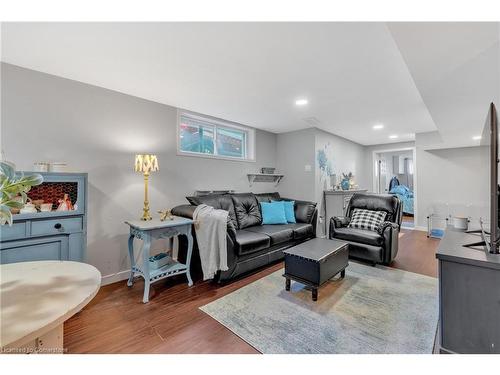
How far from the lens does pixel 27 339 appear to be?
600mm

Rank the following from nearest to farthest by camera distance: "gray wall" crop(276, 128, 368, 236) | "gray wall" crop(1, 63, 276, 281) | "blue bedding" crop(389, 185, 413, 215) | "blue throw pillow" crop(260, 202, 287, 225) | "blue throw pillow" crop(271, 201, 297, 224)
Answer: "gray wall" crop(1, 63, 276, 281) → "blue throw pillow" crop(260, 202, 287, 225) → "blue throw pillow" crop(271, 201, 297, 224) → "gray wall" crop(276, 128, 368, 236) → "blue bedding" crop(389, 185, 413, 215)

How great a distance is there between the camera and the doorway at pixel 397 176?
6.77 m

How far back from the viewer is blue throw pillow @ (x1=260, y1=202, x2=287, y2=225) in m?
3.69

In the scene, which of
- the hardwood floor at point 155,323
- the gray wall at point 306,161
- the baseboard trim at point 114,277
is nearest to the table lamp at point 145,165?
the baseboard trim at point 114,277

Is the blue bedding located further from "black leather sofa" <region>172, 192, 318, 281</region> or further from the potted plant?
the potted plant

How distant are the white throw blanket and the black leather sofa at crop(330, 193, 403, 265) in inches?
74.4

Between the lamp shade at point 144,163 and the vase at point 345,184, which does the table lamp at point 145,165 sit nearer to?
the lamp shade at point 144,163

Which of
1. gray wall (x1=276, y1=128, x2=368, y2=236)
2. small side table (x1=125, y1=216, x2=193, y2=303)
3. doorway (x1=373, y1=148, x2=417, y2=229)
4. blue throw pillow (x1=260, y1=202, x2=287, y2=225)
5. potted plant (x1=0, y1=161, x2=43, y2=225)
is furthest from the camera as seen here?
doorway (x1=373, y1=148, x2=417, y2=229)

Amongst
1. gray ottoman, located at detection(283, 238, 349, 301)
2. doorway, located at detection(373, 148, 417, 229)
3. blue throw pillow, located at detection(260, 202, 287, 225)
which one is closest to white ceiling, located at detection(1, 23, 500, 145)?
blue throw pillow, located at detection(260, 202, 287, 225)

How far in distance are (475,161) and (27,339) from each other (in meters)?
6.84
